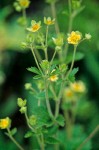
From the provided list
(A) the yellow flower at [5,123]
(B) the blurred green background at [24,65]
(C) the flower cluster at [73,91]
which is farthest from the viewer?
(B) the blurred green background at [24,65]

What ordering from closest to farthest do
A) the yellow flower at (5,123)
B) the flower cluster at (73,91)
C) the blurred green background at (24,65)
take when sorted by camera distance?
the yellow flower at (5,123), the flower cluster at (73,91), the blurred green background at (24,65)

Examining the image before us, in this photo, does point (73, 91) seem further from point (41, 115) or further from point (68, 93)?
point (41, 115)

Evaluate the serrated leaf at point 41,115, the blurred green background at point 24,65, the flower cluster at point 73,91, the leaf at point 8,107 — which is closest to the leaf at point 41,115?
the serrated leaf at point 41,115

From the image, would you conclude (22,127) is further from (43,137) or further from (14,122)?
(43,137)

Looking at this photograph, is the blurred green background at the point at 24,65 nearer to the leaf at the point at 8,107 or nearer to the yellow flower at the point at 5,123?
the leaf at the point at 8,107

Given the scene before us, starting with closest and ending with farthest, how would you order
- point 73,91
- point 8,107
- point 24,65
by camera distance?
1. point 73,91
2. point 8,107
3. point 24,65

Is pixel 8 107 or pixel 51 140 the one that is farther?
pixel 8 107

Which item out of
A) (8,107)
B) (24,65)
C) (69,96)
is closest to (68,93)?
(69,96)

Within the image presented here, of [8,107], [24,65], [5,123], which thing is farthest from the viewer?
[24,65]

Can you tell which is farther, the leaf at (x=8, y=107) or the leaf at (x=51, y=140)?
the leaf at (x=8, y=107)
